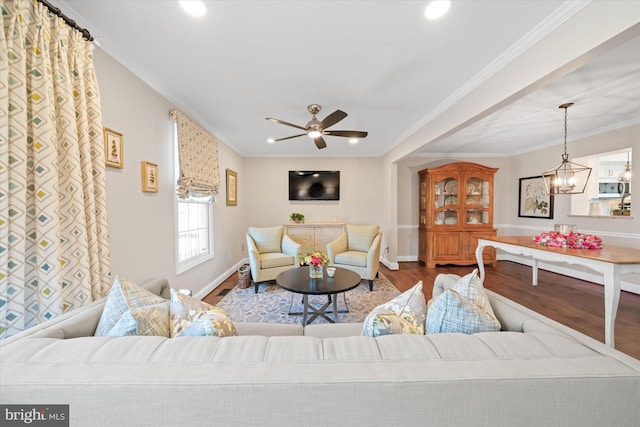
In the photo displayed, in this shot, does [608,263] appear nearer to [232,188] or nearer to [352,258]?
[352,258]

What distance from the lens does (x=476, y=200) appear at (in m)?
5.36

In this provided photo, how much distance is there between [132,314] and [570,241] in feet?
13.2

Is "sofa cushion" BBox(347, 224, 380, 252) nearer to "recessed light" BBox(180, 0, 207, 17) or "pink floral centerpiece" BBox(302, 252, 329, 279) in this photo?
"pink floral centerpiece" BBox(302, 252, 329, 279)

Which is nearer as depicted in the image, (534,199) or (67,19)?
(67,19)

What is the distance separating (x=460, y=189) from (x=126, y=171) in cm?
544

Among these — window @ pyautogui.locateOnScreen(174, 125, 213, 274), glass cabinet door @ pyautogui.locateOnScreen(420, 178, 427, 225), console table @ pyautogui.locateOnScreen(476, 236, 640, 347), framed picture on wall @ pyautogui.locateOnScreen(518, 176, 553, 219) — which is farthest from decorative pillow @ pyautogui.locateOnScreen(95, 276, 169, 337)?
framed picture on wall @ pyautogui.locateOnScreen(518, 176, 553, 219)

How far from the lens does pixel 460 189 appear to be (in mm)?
5215

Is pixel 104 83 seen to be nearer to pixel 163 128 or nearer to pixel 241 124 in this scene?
pixel 163 128

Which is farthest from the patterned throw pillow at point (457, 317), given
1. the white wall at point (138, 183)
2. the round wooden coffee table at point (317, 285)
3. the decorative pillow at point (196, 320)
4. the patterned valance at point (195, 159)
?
the patterned valance at point (195, 159)

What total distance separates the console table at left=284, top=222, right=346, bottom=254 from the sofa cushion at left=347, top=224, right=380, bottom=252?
656 millimetres

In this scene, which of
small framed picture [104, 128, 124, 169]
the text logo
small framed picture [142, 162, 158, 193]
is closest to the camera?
the text logo

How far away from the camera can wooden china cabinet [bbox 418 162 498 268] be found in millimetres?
5152

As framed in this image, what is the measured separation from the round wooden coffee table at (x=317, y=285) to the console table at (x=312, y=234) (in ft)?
6.59

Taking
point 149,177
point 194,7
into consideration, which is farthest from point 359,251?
point 194,7
